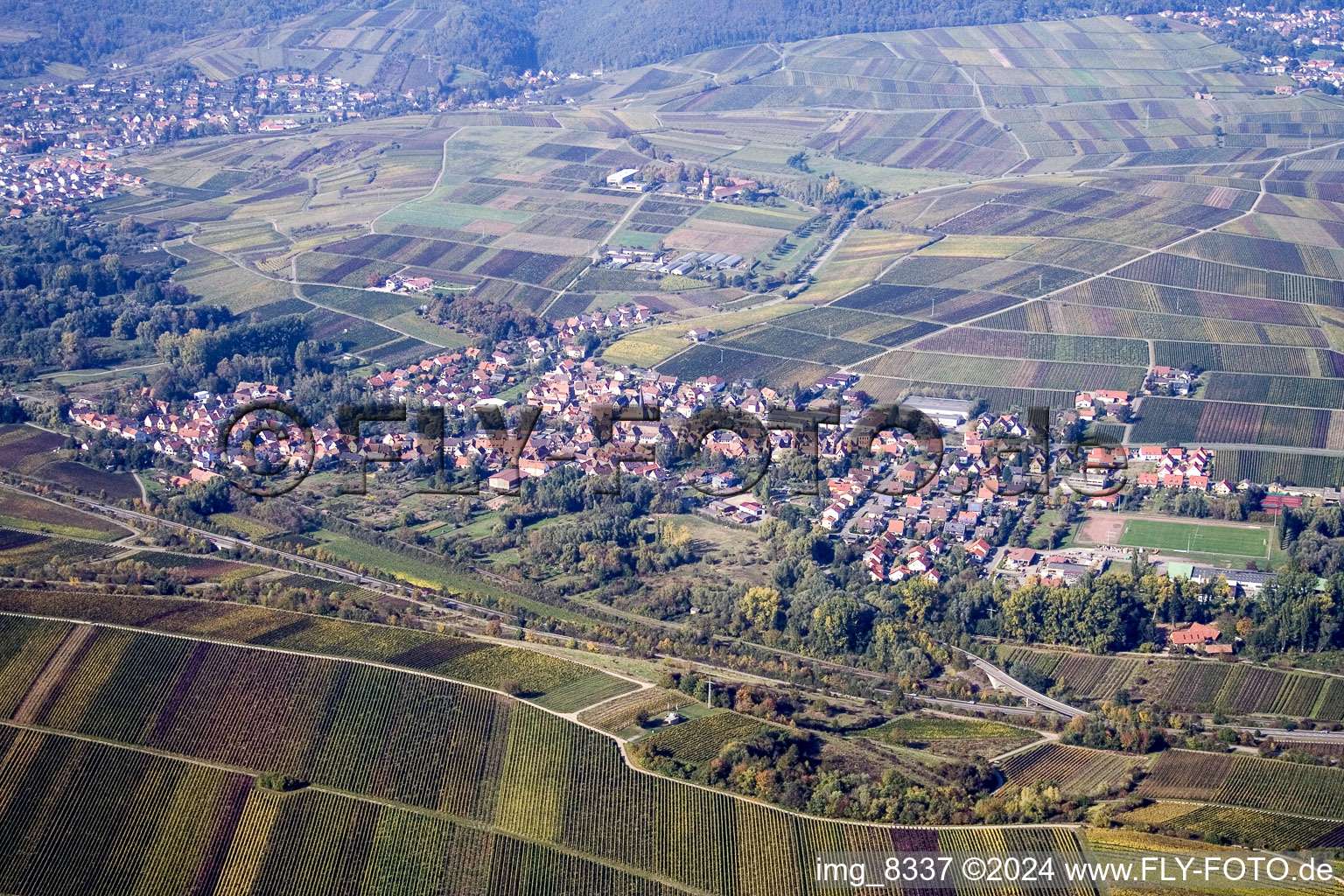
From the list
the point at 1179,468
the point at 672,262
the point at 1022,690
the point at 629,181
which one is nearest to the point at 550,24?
the point at 629,181

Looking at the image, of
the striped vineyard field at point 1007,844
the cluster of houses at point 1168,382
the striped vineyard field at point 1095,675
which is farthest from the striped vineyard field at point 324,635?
the cluster of houses at point 1168,382

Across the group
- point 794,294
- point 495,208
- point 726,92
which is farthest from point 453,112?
point 794,294

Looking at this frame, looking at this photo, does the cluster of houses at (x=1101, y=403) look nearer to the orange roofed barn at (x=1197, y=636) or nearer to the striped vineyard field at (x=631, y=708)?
the orange roofed barn at (x=1197, y=636)

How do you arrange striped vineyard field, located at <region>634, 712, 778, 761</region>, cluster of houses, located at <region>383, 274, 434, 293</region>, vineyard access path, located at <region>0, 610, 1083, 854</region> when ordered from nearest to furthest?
vineyard access path, located at <region>0, 610, 1083, 854</region> < striped vineyard field, located at <region>634, 712, 778, 761</region> < cluster of houses, located at <region>383, 274, 434, 293</region>

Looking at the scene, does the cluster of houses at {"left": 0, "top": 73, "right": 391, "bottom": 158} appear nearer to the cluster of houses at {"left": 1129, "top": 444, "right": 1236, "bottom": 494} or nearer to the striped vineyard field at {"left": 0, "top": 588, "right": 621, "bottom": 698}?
the striped vineyard field at {"left": 0, "top": 588, "right": 621, "bottom": 698}

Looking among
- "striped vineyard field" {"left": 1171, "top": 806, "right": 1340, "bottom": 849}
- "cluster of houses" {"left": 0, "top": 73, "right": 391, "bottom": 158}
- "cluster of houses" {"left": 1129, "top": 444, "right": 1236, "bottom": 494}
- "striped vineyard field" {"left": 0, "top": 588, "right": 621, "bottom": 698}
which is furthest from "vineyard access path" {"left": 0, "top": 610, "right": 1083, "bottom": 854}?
"cluster of houses" {"left": 0, "top": 73, "right": 391, "bottom": 158}

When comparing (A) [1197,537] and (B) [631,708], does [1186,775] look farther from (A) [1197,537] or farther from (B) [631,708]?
(A) [1197,537]
